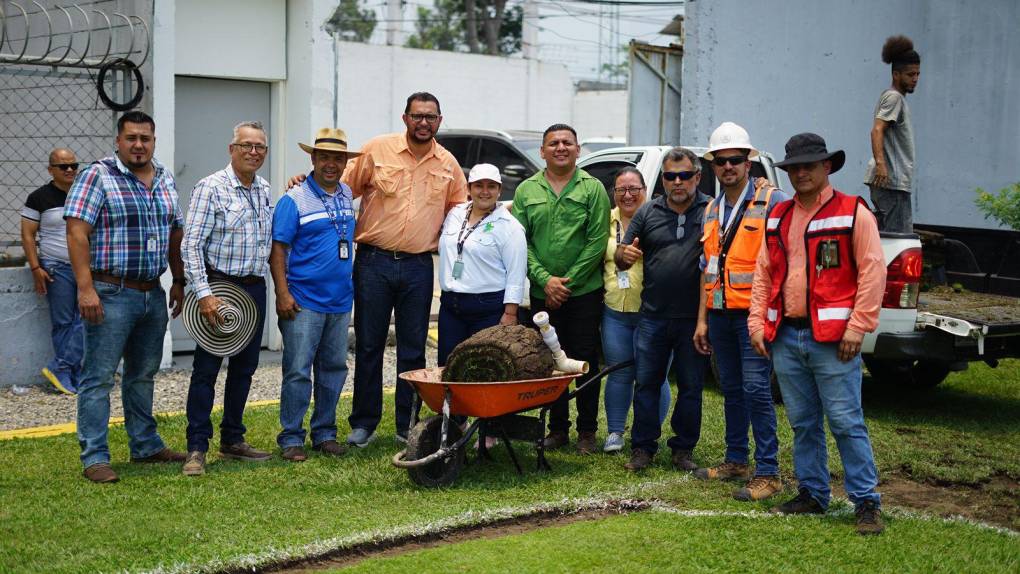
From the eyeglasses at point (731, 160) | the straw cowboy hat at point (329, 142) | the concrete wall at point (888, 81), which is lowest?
the eyeglasses at point (731, 160)

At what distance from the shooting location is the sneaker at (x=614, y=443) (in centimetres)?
731

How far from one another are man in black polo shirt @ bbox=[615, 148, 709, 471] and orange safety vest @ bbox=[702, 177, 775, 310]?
1.16 feet

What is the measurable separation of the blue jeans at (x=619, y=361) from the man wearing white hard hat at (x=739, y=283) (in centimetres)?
83

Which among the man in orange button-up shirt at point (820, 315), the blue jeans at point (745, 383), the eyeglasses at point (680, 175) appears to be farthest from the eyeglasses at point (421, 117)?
the man in orange button-up shirt at point (820, 315)

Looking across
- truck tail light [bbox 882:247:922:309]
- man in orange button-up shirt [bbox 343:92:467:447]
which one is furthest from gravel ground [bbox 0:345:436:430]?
truck tail light [bbox 882:247:922:309]

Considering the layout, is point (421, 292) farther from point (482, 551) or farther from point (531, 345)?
point (482, 551)

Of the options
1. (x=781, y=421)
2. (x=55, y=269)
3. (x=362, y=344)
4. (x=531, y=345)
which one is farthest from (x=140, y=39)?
(x=781, y=421)

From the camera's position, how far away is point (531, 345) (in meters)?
6.53

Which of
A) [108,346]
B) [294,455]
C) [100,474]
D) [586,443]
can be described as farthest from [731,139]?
[100,474]

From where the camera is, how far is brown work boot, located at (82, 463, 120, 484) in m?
6.33

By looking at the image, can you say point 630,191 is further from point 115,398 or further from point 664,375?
point 115,398

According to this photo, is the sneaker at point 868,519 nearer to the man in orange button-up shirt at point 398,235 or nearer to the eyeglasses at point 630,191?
the eyeglasses at point 630,191

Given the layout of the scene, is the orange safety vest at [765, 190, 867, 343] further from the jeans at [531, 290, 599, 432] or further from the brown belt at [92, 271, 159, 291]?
the brown belt at [92, 271, 159, 291]

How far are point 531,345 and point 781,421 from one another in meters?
2.60
